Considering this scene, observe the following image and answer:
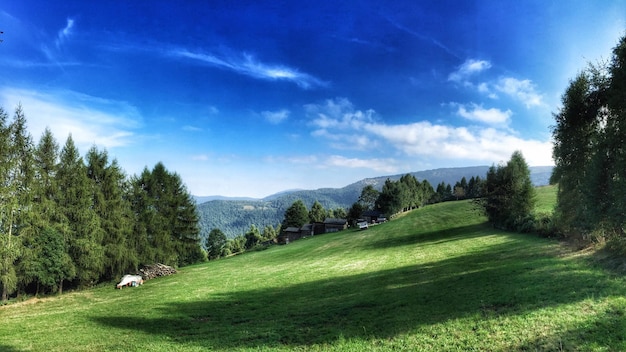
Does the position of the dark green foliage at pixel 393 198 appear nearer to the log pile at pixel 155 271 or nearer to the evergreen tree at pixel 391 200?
the evergreen tree at pixel 391 200

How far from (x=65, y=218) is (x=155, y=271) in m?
11.7

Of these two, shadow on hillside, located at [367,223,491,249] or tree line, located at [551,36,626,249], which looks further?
shadow on hillside, located at [367,223,491,249]

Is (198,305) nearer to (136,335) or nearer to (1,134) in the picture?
(136,335)

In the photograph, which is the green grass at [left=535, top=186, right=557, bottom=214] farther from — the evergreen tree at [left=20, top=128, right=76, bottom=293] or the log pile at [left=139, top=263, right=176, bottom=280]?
the evergreen tree at [left=20, top=128, right=76, bottom=293]

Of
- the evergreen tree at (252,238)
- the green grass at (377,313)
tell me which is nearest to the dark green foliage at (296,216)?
the evergreen tree at (252,238)

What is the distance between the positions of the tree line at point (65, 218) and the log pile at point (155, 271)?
85 cm

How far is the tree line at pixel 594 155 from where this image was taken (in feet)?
52.0

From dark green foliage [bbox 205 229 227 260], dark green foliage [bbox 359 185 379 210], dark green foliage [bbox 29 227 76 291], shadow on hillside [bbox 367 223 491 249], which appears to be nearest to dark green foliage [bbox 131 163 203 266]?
dark green foliage [bbox 29 227 76 291]

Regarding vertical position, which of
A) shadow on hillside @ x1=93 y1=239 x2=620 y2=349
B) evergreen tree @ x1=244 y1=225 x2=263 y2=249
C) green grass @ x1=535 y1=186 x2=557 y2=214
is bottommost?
evergreen tree @ x1=244 y1=225 x2=263 y2=249

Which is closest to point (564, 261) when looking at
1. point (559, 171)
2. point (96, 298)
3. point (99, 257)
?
point (559, 171)

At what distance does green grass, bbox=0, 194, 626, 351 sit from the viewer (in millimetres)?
10734

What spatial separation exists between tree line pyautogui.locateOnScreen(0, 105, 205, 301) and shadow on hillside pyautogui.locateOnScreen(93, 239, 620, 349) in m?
13.1

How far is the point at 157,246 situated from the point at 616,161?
4257 cm

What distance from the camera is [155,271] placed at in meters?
36.8
